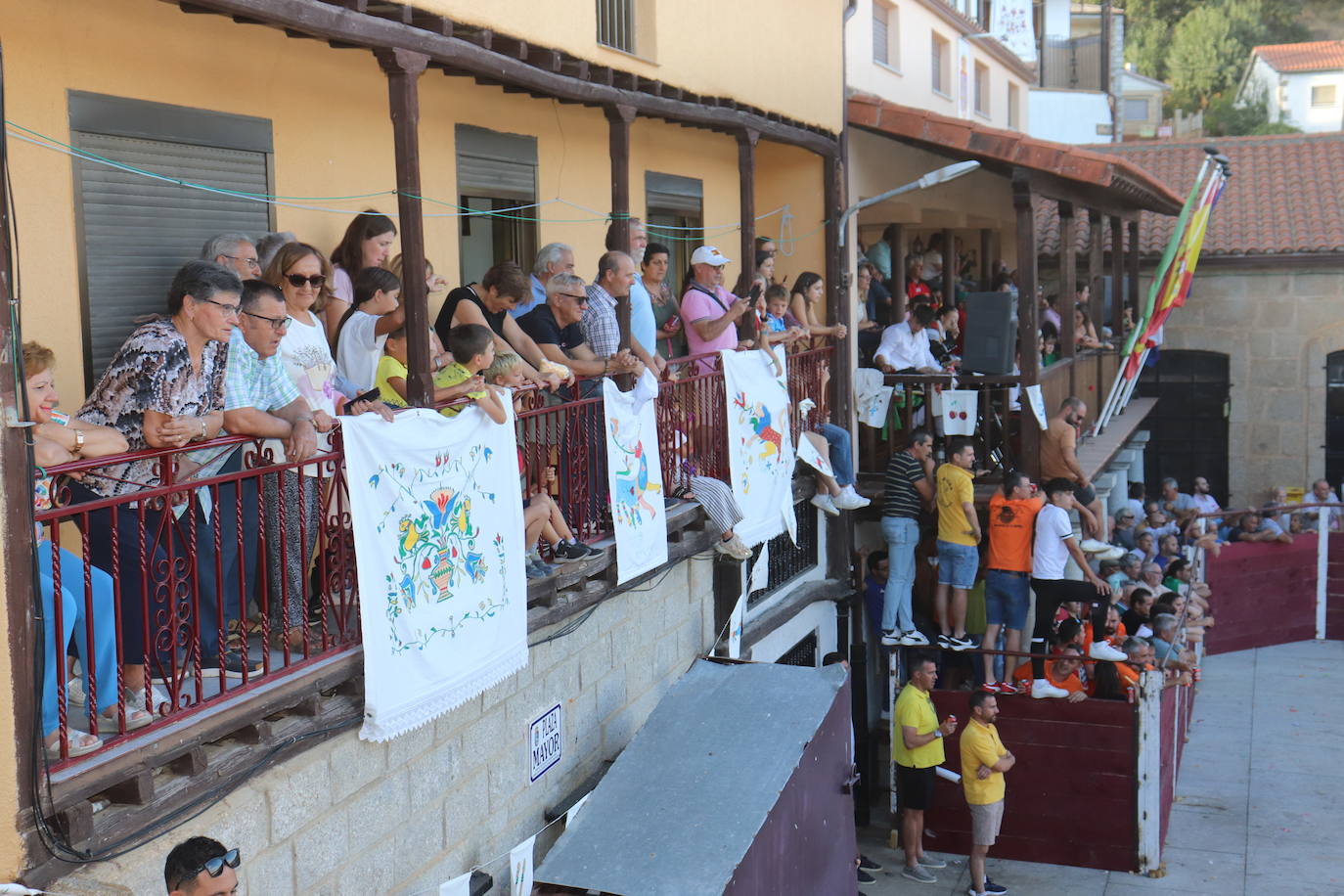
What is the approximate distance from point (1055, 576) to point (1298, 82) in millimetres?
53427

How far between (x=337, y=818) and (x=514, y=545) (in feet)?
5.68

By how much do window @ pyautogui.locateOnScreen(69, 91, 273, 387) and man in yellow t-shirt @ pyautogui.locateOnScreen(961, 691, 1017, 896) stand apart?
7.37 meters

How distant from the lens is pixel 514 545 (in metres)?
7.23

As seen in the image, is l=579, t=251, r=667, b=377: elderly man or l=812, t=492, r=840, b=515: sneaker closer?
l=579, t=251, r=667, b=377: elderly man

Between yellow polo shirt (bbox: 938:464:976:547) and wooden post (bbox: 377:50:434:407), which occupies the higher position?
wooden post (bbox: 377:50:434:407)

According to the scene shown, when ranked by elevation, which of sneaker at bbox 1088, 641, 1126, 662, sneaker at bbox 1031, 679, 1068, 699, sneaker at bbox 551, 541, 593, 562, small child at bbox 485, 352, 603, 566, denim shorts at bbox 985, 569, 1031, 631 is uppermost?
small child at bbox 485, 352, 603, 566

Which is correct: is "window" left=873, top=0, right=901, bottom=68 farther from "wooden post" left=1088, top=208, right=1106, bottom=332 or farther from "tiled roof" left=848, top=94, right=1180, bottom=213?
"wooden post" left=1088, top=208, right=1106, bottom=332

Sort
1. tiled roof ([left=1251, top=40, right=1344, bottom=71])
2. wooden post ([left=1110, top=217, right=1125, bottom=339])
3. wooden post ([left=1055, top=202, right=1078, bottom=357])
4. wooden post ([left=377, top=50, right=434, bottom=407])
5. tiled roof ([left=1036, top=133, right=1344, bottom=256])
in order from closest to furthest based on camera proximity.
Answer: wooden post ([left=377, top=50, right=434, bottom=407])
wooden post ([left=1055, top=202, right=1078, bottom=357])
wooden post ([left=1110, top=217, right=1125, bottom=339])
tiled roof ([left=1036, top=133, right=1344, bottom=256])
tiled roof ([left=1251, top=40, right=1344, bottom=71])

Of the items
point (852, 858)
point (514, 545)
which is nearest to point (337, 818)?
point (514, 545)

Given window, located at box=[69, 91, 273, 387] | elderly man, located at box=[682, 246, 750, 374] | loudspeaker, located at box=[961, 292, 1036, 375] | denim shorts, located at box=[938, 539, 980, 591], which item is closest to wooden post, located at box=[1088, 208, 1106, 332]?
loudspeaker, located at box=[961, 292, 1036, 375]

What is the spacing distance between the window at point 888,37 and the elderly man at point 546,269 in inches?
378

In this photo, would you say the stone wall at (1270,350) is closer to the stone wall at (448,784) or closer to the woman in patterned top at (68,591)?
the stone wall at (448,784)

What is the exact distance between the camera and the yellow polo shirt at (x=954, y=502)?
1308cm

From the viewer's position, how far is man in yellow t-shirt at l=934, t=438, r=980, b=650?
43.0 feet
